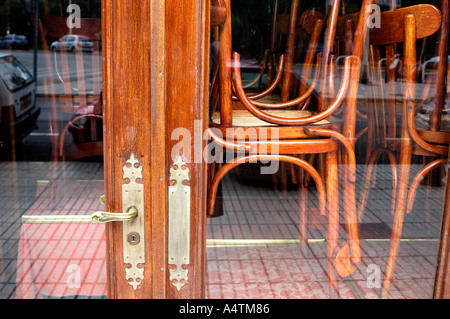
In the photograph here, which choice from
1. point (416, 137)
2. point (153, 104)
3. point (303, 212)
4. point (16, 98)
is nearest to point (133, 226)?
point (153, 104)

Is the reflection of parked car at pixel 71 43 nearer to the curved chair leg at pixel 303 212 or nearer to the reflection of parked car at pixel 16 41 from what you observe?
the reflection of parked car at pixel 16 41

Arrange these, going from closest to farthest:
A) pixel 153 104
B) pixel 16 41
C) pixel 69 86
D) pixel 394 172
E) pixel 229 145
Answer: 1. pixel 153 104
2. pixel 229 145
3. pixel 394 172
4. pixel 69 86
5. pixel 16 41

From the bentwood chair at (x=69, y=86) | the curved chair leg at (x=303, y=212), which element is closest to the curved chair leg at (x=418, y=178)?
the curved chair leg at (x=303, y=212)

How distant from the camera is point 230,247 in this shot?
1.83m

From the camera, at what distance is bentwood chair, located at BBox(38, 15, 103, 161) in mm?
1258

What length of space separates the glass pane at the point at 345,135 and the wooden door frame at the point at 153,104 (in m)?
0.16

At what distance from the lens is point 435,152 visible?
1.20m

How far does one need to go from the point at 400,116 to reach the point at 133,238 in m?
0.98

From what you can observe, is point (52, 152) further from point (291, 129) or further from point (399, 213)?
point (399, 213)

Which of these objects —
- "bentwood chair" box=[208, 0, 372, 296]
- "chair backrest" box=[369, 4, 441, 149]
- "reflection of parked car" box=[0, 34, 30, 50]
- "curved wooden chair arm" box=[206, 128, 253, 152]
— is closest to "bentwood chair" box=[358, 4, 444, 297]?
"chair backrest" box=[369, 4, 441, 149]

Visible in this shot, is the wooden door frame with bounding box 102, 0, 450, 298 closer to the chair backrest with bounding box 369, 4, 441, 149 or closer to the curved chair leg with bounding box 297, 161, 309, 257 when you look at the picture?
the chair backrest with bounding box 369, 4, 441, 149

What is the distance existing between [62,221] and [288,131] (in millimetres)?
833
